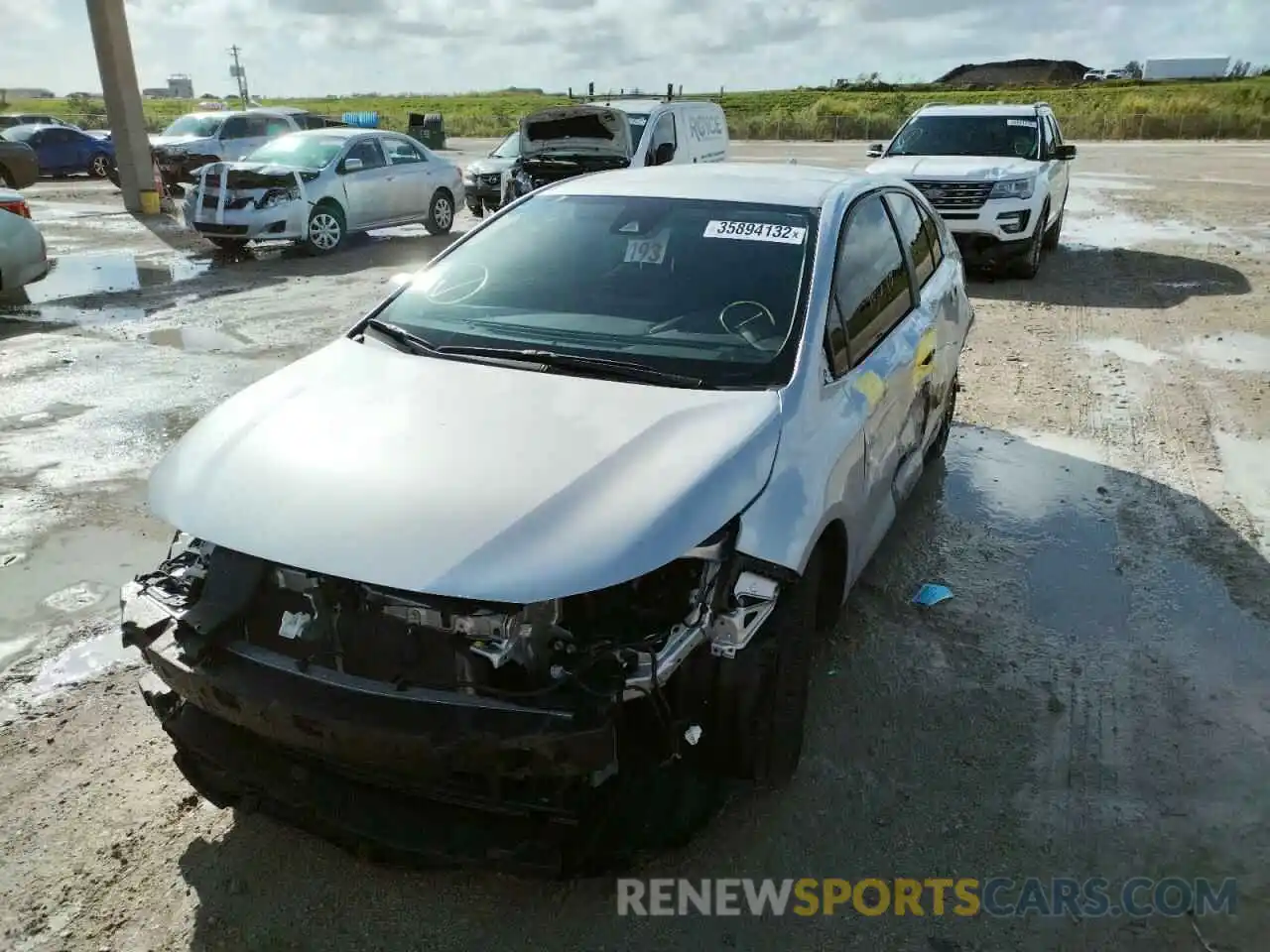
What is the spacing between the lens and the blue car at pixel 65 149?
23.5 metres

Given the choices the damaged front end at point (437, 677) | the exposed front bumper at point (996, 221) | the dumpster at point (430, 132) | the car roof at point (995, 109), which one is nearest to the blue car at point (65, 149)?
→ the dumpster at point (430, 132)

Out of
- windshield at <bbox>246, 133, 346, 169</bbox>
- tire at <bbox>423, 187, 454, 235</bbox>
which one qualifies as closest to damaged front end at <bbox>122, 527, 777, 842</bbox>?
windshield at <bbox>246, 133, 346, 169</bbox>

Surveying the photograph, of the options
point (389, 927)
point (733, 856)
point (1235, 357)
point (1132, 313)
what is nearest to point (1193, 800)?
point (733, 856)

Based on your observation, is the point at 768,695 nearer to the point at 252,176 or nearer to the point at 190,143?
the point at 252,176

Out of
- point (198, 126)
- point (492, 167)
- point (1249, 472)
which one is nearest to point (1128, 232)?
point (492, 167)

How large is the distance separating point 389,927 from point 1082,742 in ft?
7.35

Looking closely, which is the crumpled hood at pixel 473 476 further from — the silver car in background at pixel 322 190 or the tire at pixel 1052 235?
the tire at pixel 1052 235

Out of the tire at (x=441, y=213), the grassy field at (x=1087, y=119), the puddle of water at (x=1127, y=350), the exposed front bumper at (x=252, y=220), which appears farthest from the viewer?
the grassy field at (x=1087, y=119)

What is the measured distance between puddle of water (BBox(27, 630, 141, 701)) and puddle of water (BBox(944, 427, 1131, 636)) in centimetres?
361

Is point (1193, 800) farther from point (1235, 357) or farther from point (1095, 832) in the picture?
point (1235, 357)

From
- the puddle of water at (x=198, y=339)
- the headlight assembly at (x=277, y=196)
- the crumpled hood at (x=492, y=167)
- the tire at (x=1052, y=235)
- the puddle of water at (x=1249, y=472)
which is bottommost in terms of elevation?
the puddle of water at (x=198, y=339)

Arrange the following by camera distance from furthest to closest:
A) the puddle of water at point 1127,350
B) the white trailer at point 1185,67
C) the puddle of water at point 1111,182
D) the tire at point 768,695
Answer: the white trailer at point 1185,67
the puddle of water at point 1111,182
the puddle of water at point 1127,350
the tire at point 768,695

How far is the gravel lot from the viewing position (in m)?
2.51

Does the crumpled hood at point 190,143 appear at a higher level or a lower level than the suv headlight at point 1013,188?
lower
